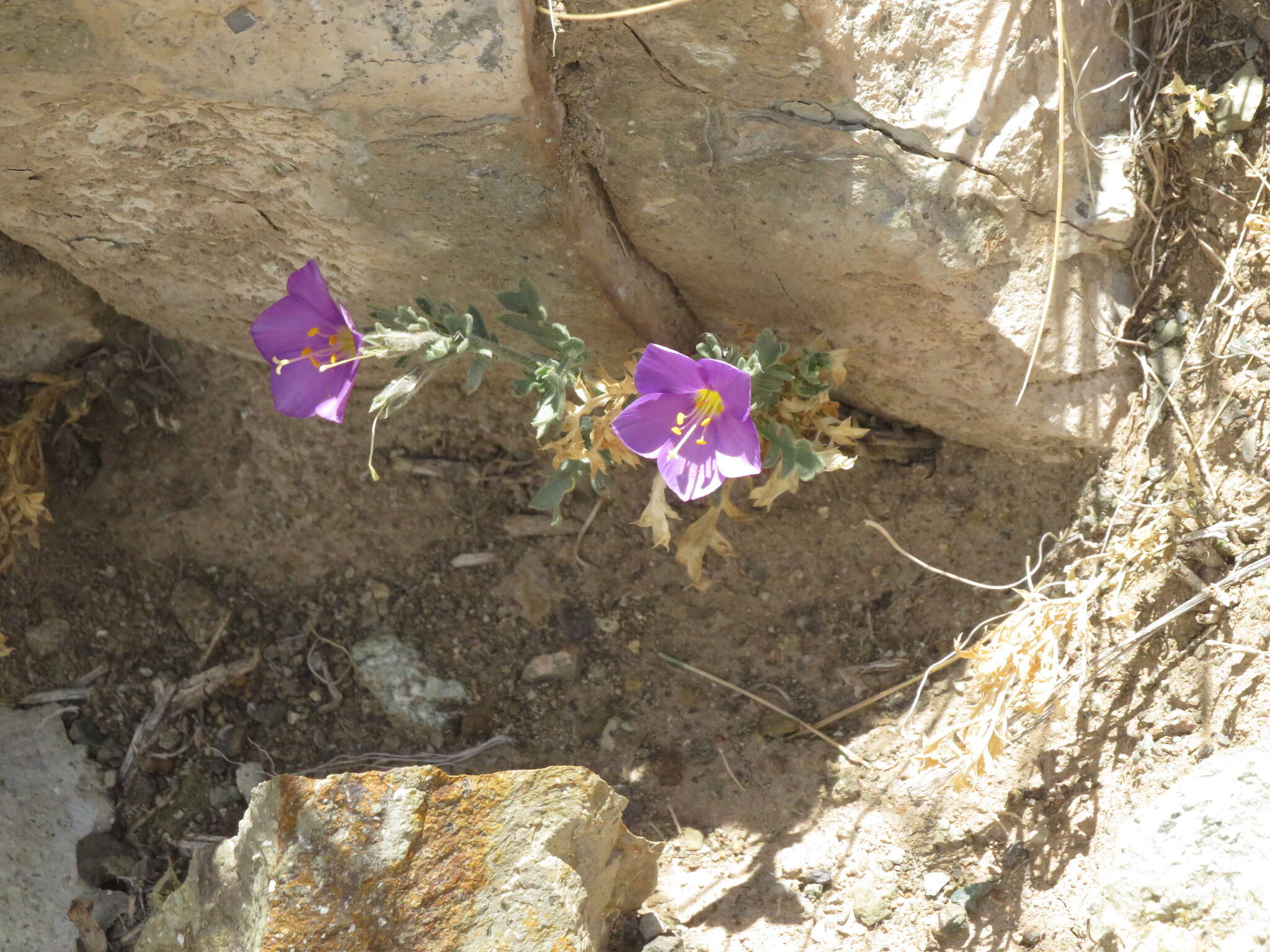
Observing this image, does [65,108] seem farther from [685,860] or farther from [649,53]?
[685,860]

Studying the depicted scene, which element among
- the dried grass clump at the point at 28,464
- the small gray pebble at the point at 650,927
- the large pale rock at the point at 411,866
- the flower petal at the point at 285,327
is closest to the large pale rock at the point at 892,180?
the flower petal at the point at 285,327

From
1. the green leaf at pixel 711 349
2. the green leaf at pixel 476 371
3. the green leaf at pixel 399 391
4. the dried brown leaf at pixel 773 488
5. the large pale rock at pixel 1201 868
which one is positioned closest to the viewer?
the large pale rock at pixel 1201 868

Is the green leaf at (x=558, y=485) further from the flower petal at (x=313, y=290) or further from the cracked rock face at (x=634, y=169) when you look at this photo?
the flower petal at (x=313, y=290)

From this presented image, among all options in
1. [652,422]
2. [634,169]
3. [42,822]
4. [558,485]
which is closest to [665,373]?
[652,422]

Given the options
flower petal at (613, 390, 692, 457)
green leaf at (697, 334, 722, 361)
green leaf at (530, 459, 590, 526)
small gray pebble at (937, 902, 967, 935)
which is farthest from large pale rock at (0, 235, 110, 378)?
small gray pebble at (937, 902, 967, 935)

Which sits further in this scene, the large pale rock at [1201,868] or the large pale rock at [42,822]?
the large pale rock at [42,822]

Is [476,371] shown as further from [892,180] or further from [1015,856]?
[1015,856]

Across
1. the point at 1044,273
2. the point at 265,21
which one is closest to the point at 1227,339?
the point at 1044,273

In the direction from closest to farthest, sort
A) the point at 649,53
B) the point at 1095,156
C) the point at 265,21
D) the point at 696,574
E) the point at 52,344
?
the point at 265,21, the point at 649,53, the point at 1095,156, the point at 696,574, the point at 52,344
